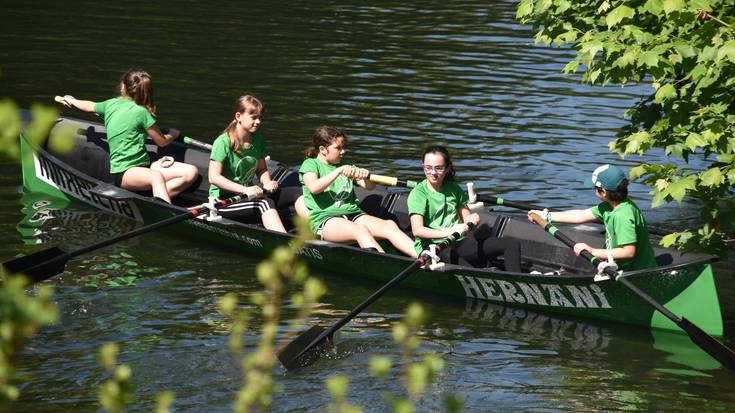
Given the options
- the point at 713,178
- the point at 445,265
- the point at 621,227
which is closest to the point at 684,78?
the point at 713,178

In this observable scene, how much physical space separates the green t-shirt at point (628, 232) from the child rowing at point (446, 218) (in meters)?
1.02

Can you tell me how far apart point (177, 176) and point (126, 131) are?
778 millimetres

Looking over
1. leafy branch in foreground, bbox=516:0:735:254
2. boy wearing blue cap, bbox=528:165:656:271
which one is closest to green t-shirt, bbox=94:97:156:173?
leafy branch in foreground, bbox=516:0:735:254

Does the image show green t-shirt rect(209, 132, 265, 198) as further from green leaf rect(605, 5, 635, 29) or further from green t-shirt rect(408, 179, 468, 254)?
green leaf rect(605, 5, 635, 29)

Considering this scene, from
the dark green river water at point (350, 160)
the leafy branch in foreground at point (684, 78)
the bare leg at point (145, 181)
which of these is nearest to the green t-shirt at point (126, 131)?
the bare leg at point (145, 181)

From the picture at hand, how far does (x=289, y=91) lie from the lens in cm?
1900

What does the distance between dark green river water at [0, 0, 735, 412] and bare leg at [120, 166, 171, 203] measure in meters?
0.51

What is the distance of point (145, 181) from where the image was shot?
12227mm

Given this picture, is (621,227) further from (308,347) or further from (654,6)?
(308,347)

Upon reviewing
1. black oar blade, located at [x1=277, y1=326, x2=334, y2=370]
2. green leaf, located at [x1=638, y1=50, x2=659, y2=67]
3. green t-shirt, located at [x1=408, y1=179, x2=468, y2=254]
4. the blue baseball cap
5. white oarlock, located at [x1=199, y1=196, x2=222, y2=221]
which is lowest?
black oar blade, located at [x1=277, y1=326, x2=334, y2=370]

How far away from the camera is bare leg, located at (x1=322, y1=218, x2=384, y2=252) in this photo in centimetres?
1057

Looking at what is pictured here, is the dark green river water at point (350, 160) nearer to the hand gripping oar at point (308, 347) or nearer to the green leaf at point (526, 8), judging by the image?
the hand gripping oar at point (308, 347)

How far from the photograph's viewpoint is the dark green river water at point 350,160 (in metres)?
8.02

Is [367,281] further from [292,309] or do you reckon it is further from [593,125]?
[593,125]
